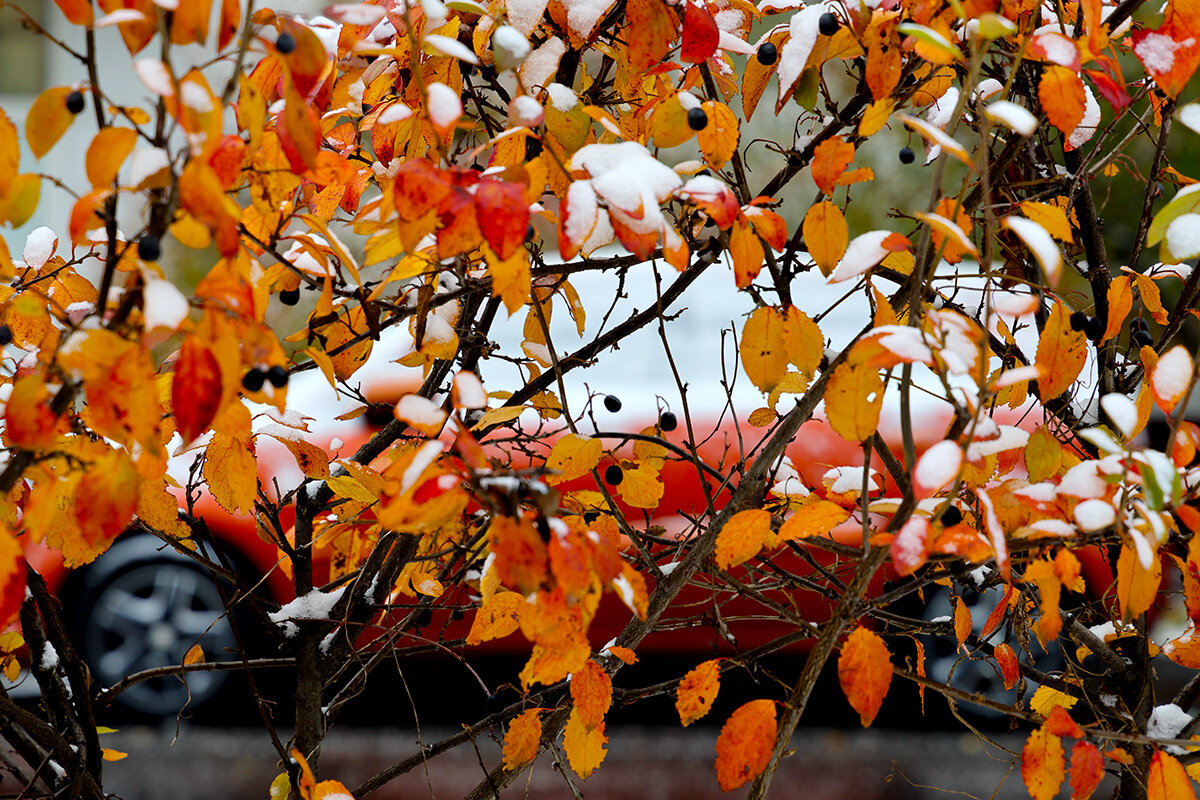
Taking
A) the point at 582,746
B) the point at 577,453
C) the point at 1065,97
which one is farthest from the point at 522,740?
the point at 1065,97

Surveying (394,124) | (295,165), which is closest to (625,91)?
(394,124)

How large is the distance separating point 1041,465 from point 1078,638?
401mm

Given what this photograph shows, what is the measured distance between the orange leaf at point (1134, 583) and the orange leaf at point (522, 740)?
0.70 m

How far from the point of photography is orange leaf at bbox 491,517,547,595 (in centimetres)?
74

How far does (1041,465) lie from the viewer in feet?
3.74

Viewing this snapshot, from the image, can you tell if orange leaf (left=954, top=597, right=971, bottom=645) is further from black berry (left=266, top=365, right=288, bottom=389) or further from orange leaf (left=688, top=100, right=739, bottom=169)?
black berry (left=266, top=365, right=288, bottom=389)

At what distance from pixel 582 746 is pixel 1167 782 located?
64 centimetres

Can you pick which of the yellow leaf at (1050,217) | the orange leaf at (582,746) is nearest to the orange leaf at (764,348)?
the yellow leaf at (1050,217)

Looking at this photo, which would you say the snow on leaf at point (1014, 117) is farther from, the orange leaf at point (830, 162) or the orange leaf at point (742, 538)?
the orange leaf at point (742, 538)

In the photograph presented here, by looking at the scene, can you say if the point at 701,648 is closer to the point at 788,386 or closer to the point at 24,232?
the point at 788,386

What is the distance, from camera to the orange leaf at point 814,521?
39.4 inches

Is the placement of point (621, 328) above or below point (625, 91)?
below

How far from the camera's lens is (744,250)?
1015 mm

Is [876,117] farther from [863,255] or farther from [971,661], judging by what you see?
[971,661]
